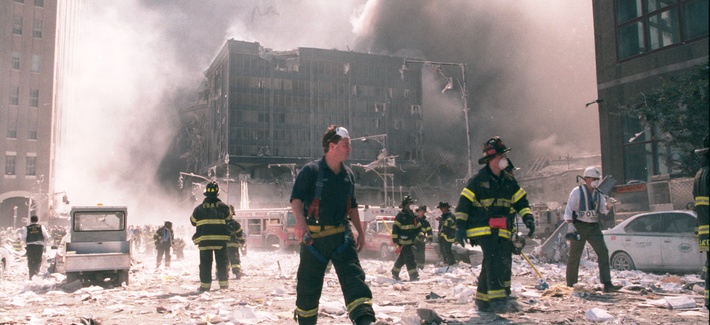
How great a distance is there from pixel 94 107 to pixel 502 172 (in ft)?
298

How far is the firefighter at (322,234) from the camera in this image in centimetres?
516

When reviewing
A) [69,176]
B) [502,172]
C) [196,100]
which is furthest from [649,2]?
[196,100]

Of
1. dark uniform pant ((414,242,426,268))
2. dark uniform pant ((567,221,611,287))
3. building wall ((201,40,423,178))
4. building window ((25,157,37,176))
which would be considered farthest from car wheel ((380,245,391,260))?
building wall ((201,40,423,178))

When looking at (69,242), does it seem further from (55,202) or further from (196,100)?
(196,100)

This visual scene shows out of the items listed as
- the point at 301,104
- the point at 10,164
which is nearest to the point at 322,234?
the point at 10,164

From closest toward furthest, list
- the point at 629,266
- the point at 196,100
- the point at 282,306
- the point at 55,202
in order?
1. the point at 282,306
2. the point at 629,266
3. the point at 55,202
4. the point at 196,100

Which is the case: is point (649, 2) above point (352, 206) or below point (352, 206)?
above

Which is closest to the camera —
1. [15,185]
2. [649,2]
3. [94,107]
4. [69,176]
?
[649,2]

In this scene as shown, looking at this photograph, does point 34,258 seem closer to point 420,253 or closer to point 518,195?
point 420,253

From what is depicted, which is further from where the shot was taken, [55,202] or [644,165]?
[55,202]

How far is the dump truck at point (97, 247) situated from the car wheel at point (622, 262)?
10615mm

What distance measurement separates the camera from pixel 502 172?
23.4ft

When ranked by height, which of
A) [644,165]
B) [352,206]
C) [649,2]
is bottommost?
[352,206]

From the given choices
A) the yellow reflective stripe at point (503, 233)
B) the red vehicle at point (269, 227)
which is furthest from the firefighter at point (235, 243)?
the red vehicle at point (269, 227)
